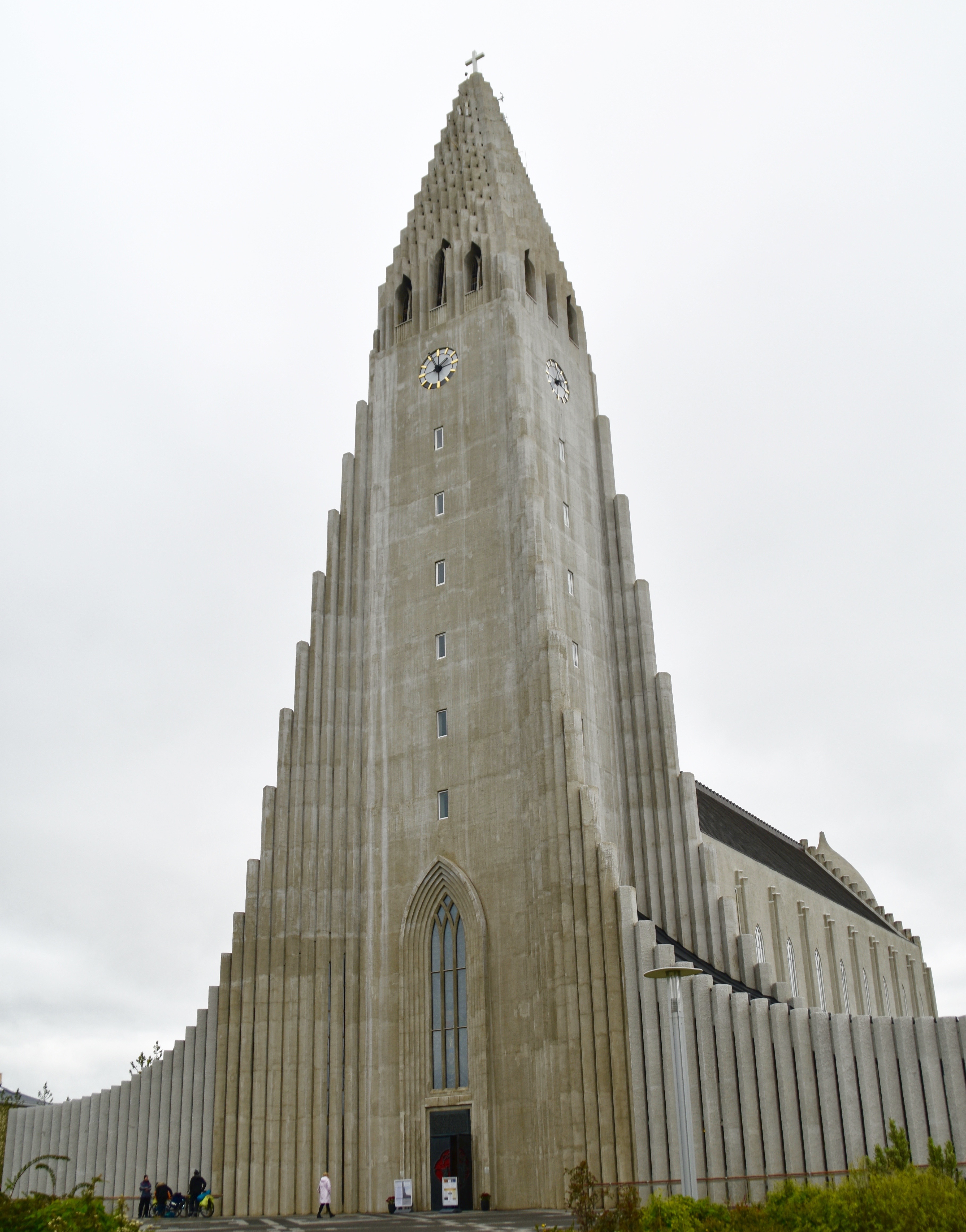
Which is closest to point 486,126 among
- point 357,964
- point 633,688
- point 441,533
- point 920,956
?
point 441,533

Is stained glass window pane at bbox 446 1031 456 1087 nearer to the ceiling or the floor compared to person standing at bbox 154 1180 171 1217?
nearer to the ceiling

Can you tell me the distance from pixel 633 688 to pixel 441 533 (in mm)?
8896

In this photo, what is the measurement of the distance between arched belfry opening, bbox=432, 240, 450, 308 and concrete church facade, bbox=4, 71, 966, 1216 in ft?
0.34

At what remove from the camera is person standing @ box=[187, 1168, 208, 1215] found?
36.6 meters

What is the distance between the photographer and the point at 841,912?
6309 centimetres

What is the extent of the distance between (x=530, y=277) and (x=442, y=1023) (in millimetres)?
28912

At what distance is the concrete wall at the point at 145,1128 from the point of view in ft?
127

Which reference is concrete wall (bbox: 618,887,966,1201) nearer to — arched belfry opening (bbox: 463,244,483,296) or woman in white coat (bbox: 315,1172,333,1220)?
woman in white coat (bbox: 315,1172,333,1220)

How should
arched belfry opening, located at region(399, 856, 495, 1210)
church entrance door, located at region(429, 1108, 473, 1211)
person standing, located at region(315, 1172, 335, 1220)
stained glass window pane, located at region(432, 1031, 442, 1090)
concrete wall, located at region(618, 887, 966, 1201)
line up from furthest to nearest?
1. stained glass window pane, located at region(432, 1031, 442, 1090)
2. arched belfry opening, located at region(399, 856, 495, 1210)
3. church entrance door, located at region(429, 1108, 473, 1211)
4. person standing, located at region(315, 1172, 335, 1220)
5. concrete wall, located at region(618, 887, 966, 1201)

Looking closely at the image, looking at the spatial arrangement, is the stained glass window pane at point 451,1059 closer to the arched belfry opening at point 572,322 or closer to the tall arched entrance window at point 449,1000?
the tall arched entrance window at point 449,1000

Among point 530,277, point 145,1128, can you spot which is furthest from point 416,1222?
point 530,277

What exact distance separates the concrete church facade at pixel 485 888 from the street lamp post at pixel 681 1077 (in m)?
9.57

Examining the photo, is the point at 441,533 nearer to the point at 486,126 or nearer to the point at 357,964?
the point at 357,964

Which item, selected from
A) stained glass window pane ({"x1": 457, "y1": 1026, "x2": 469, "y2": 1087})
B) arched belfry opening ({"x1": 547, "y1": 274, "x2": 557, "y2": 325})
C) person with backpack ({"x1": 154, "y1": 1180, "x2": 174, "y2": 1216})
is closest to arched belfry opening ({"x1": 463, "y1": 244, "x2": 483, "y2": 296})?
arched belfry opening ({"x1": 547, "y1": 274, "x2": 557, "y2": 325})
